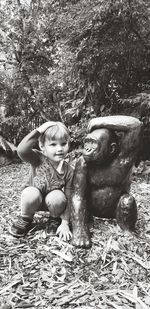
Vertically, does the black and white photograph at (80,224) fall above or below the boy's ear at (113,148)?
below

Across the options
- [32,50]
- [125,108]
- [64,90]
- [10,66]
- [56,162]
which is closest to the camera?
[56,162]

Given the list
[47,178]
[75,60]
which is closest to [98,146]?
[47,178]

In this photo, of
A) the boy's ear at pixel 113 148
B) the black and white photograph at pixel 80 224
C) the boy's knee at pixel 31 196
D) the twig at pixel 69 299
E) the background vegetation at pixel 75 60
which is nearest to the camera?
the twig at pixel 69 299

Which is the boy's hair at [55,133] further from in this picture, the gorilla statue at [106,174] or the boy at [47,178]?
the gorilla statue at [106,174]

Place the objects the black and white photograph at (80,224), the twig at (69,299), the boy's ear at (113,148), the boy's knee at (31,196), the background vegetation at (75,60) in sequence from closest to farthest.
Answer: the twig at (69,299) < the black and white photograph at (80,224) < the boy's knee at (31,196) < the boy's ear at (113,148) < the background vegetation at (75,60)

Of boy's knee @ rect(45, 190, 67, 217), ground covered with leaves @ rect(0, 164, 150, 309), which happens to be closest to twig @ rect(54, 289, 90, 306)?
ground covered with leaves @ rect(0, 164, 150, 309)

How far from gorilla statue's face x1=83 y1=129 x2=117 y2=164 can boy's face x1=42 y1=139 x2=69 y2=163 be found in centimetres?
18

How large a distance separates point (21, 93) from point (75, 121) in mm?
2362

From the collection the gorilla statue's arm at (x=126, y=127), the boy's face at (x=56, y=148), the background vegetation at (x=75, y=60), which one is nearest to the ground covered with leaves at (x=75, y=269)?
the boy's face at (x=56, y=148)

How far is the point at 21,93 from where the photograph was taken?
8.89m

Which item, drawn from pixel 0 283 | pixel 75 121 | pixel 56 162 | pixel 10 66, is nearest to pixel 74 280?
pixel 0 283

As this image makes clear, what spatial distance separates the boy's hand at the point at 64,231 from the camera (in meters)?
2.53

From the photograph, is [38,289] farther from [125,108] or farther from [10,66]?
[10,66]

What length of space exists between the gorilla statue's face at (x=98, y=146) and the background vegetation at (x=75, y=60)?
9.38 feet
